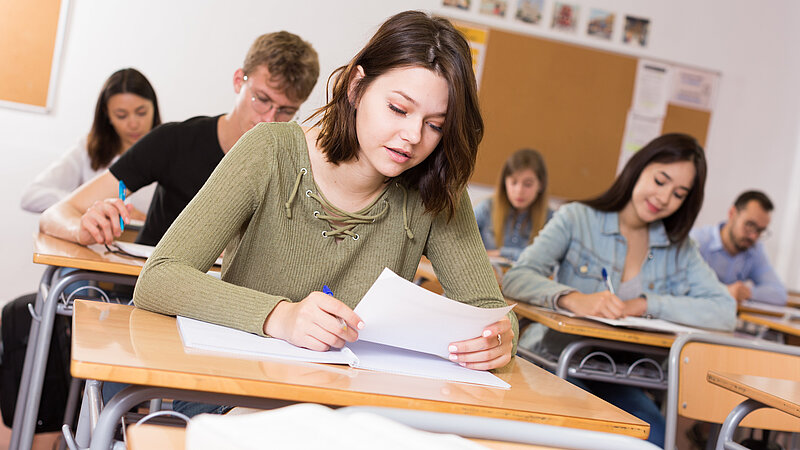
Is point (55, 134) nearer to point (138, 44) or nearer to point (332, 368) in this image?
point (138, 44)

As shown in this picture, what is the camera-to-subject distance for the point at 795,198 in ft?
17.6

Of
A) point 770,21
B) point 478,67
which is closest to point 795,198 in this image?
point 770,21

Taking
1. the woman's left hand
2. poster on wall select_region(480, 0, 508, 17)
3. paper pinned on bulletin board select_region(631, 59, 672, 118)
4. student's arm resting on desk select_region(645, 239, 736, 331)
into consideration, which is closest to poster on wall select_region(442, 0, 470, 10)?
poster on wall select_region(480, 0, 508, 17)

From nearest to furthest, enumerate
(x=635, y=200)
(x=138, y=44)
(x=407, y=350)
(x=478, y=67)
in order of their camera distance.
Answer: (x=407, y=350) → (x=635, y=200) → (x=138, y=44) → (x=478, y=67)

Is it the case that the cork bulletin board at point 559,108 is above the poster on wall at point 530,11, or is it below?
below

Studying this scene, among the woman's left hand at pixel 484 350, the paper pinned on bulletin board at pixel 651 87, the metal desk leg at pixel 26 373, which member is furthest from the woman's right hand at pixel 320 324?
the paper pinned on bulletin board at pixel 651 87

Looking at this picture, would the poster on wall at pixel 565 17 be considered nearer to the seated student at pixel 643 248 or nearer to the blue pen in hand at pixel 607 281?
the seated student at pixel 643 248

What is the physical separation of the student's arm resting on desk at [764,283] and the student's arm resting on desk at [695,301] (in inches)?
74.6

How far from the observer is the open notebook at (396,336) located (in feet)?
3.35

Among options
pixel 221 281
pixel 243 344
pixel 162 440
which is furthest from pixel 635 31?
pixel 162 440

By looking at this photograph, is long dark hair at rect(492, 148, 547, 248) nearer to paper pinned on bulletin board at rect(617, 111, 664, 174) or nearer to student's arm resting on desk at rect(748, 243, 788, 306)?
paper pinned on bulletin board at rect(617, 111, 664, 174)

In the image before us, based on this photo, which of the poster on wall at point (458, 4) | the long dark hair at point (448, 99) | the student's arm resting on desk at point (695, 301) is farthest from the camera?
Answer: the poster on wall at point (458, 4)

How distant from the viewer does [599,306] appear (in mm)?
2131

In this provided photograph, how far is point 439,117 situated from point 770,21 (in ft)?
15.8
